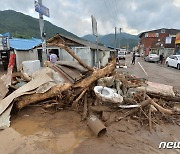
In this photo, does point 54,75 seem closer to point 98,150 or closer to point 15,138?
point 15,138

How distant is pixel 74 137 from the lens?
3.97 metres

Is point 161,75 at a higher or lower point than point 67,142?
higher

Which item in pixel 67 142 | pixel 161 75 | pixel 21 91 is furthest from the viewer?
pixel 161 75

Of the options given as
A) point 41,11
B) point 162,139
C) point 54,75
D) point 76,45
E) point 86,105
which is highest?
point 41,11

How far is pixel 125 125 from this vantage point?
4492mm

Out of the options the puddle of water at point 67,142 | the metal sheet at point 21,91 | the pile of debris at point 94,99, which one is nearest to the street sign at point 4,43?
the pile of debris at point 94,99

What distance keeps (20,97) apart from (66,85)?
1593 mm

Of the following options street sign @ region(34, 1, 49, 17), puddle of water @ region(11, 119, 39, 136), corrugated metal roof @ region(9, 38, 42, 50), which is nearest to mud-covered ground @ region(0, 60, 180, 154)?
puddle of water @ region(11, 119, 39, 136)

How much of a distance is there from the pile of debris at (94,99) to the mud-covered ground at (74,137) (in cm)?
25

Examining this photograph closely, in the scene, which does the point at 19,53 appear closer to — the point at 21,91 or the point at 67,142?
the point at 21,91

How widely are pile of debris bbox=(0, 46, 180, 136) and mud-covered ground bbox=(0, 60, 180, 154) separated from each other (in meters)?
0.25

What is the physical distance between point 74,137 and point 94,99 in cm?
214

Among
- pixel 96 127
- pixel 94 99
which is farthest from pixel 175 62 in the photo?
pixel 96 127

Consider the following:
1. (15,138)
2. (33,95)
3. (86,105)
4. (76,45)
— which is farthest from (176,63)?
(15,138)
